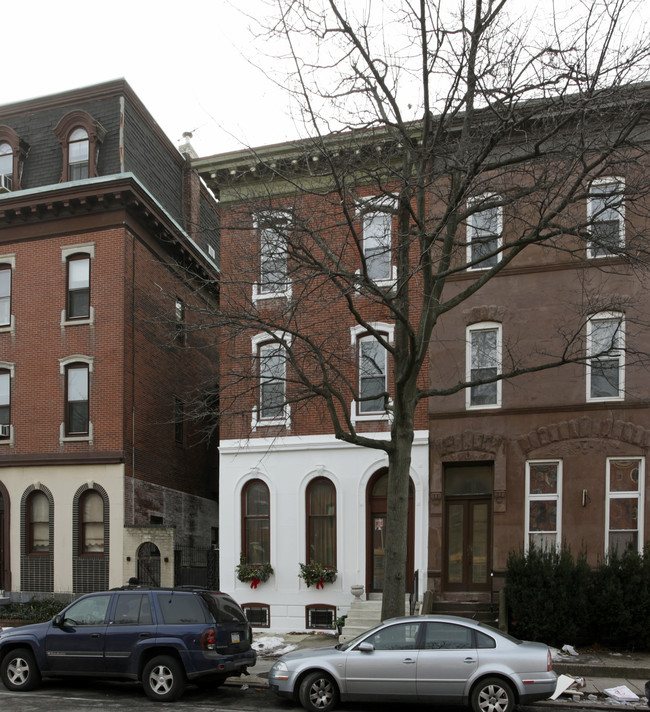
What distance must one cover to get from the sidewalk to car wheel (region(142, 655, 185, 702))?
1890 mm

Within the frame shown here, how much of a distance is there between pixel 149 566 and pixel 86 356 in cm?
596

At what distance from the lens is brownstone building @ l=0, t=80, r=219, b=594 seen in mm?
21562

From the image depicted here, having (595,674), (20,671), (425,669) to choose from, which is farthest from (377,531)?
(20,671)

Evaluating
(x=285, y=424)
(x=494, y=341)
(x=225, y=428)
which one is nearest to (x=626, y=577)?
(x=494, y=341)

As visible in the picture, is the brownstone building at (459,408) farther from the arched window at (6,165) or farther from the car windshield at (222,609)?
the arched window at (6,165)

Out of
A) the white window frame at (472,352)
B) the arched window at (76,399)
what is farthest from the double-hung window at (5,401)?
the white window frame at (472,352)

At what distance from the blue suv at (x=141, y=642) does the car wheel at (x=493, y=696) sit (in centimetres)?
380

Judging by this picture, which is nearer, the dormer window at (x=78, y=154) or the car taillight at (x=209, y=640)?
the car taillight at (x=209, y=640)

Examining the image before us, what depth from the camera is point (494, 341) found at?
1884 cm

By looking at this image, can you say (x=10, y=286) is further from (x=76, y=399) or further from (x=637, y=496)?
(x=637, y=496)

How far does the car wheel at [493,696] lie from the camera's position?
10625 mm

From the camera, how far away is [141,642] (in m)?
12.2

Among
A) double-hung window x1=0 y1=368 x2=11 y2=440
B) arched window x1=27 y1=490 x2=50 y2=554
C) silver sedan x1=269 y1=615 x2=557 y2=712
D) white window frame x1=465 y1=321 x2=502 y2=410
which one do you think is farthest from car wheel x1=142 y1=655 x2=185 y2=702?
double-hung window x1=0 y1=368 x2=11 y2=440

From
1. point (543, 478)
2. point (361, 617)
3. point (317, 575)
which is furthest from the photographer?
point (317, 575)
